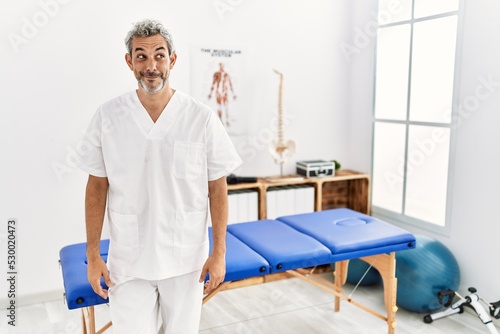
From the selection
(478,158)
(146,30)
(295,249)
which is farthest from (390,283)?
(146,30)

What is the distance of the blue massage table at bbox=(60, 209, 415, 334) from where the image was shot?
2185 millimetres

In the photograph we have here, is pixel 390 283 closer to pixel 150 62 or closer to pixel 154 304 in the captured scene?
pixel 154 304

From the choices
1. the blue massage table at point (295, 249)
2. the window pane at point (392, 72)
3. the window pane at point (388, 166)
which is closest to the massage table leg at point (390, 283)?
the blue massage table at point (295, 249)

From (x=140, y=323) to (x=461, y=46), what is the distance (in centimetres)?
246

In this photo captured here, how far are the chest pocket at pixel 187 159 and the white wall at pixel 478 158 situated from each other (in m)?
1.96

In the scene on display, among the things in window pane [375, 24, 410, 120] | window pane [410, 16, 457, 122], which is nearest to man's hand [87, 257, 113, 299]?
window pane [410, 16, 457, 122]

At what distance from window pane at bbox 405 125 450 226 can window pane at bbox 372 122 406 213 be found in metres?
0.09

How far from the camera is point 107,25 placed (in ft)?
10.5

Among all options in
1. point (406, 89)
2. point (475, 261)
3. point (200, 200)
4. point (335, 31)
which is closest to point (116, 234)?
point (200, 200)

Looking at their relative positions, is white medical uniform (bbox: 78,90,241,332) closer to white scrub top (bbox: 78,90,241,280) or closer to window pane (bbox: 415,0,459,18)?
white scrub top (bbox: 78,90,241,280)

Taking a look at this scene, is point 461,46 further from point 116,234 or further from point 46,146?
point 46,146

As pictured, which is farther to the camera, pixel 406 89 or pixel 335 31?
pixel 335 31

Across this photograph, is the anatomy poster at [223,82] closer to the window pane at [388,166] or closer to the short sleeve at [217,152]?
the window pane at [388,166]

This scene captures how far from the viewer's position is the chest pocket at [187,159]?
5.47ft
